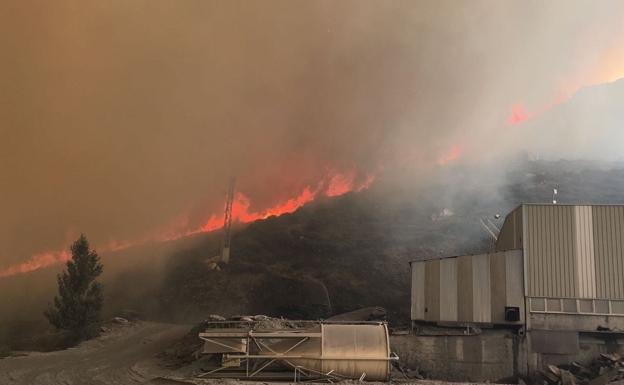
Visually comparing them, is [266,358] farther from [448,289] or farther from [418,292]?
[418,292]

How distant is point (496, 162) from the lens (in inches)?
3529

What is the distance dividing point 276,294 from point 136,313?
16.8m

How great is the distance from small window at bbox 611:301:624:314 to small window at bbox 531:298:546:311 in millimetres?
3626

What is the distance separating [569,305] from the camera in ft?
92.2

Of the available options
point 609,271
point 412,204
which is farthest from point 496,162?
point 609,271

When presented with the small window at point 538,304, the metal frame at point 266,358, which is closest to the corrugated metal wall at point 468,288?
the small window at point 538,304

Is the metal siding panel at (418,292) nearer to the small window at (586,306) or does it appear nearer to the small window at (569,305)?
the small window at (569,305)

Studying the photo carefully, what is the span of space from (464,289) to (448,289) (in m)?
1.29

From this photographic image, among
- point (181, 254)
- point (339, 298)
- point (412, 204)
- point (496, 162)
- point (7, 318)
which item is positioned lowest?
point (7, 318)

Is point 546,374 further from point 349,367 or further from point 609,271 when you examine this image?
point 349,367

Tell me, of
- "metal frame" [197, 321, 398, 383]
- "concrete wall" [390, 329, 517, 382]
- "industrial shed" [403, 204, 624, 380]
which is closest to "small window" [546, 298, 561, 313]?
"industrial shed" [403, 204, 624, 380]

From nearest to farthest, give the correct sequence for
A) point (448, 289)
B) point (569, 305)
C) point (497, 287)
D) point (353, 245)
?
point (569, 305)
point (497, 287)
point (448, 289)
point (353, 245)

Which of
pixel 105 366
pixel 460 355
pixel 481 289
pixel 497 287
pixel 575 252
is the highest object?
pixel 575 252

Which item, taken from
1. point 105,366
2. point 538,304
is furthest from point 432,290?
point 105,366
